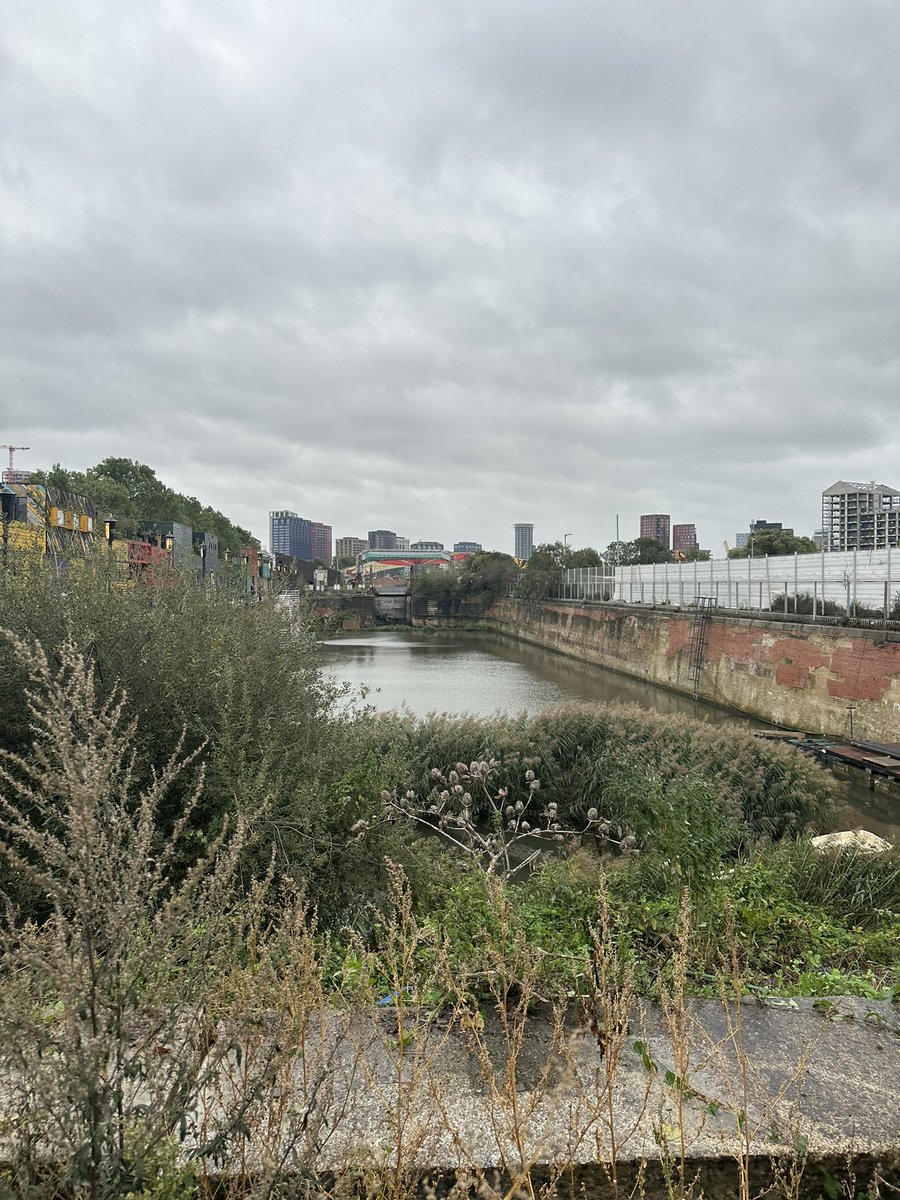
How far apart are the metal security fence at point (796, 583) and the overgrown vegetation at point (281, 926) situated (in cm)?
1692

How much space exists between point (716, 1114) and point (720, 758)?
37.9ft

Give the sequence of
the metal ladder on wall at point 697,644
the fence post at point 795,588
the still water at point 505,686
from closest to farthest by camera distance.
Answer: the still water at point 505,686 < the fence post at point 795,588 < the metal ladder on wall at point 697,644

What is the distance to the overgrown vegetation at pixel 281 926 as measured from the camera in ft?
5.71

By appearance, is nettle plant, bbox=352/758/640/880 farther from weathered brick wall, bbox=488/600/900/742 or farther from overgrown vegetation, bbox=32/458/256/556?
overgrown vegetation, bbox=32/458/256/556

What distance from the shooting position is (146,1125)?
162cm

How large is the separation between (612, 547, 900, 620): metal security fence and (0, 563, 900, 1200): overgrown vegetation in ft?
55.5

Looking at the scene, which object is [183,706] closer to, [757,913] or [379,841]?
[379,841]

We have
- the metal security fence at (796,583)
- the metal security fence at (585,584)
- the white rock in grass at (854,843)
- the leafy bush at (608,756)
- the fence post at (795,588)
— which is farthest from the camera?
the metal security fence at (585,584)

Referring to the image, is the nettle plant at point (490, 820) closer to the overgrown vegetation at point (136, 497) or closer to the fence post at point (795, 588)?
the fence post at point (795, 588)

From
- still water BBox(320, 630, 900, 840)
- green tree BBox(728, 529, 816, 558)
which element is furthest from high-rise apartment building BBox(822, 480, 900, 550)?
still water BBox(320, 630, 900, 840)

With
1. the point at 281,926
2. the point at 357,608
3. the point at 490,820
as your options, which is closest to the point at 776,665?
the point at 490,820

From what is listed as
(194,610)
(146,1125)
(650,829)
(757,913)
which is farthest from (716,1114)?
(194,610)

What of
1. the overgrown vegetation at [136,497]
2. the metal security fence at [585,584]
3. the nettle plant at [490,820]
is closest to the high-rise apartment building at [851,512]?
the metal security fence at [585,584]

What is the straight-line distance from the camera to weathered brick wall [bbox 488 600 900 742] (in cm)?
2058
